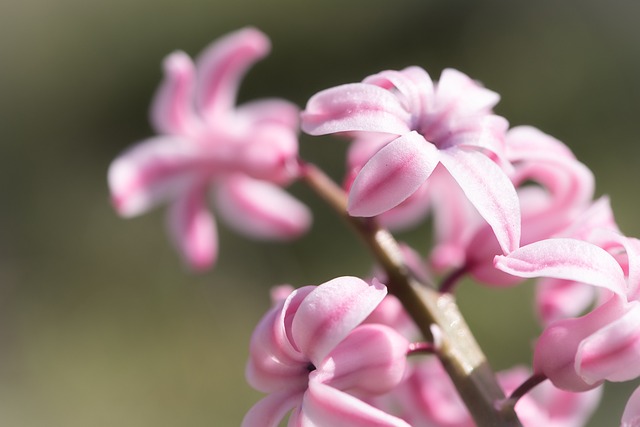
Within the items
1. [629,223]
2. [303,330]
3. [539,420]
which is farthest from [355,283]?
[629,223]

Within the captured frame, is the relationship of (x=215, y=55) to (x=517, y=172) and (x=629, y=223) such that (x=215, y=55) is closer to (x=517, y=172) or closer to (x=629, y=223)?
(x=517, y=172)

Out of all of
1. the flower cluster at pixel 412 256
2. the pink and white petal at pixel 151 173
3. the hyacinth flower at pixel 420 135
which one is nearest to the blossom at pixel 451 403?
the flower cluster at pixel 412 256

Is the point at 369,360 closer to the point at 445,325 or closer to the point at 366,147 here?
the point at 445,325

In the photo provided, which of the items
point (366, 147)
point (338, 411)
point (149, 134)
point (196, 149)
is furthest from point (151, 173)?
point (149, 134)

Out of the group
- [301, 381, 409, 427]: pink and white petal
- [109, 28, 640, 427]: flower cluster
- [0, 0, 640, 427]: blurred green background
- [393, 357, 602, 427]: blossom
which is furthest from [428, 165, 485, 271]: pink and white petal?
[0, 0, 640, 427]: blurred green background

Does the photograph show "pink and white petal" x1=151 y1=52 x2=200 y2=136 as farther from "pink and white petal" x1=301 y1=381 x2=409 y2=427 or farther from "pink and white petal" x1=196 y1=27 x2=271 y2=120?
"pink and white petal" x1=301 y1=381 x2=409 y2=427

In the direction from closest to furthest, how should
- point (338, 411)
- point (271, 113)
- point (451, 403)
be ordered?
point (338, 411) → point (451, 403) → point (271, 113)
